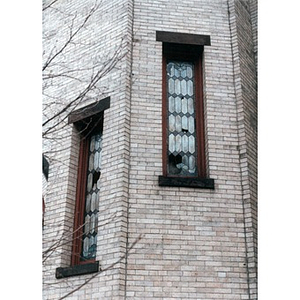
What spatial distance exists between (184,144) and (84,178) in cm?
166

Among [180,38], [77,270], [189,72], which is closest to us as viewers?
[77,270]

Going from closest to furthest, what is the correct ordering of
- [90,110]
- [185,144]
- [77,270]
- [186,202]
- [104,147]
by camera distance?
[77,270] → [186,202] → [104,147] → [185,144] → [90,110]

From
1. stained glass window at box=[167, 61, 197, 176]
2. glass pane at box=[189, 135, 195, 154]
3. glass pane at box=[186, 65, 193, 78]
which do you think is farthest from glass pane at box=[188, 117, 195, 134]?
glass pane at box=[186, 65, 193, 78]

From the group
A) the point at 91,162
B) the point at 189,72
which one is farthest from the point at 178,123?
the point at 91,162

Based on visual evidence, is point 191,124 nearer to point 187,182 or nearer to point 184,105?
point 184,105

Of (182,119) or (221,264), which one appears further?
(182,119)

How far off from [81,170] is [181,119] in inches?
69.8

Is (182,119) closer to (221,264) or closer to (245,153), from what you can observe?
(245,153)

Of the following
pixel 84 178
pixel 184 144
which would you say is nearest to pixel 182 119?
pixel 184 144

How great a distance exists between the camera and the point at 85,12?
353 inches

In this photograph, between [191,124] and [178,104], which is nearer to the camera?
[191,124]

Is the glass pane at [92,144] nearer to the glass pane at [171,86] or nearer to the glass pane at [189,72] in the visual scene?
the glass pane at [171,86]

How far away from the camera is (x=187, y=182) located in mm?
7059

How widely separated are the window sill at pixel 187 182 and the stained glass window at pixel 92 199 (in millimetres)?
1171
